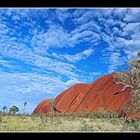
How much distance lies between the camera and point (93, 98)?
11.7m

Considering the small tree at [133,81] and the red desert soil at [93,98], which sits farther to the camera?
the small tree at [133,81]

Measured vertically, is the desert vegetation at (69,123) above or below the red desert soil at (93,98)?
below

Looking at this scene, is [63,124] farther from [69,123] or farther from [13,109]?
[13,109]

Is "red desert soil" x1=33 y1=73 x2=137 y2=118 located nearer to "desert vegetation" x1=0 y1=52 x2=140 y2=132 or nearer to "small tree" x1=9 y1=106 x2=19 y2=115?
"desert vegetation" x1=0 y1=52 x2=140 y2=132

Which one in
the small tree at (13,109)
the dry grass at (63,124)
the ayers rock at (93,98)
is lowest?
the dry grass at (63,124)

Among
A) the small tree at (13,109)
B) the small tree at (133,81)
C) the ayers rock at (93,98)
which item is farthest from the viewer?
the small tree at (133,81)

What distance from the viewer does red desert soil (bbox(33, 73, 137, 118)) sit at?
11.6 m

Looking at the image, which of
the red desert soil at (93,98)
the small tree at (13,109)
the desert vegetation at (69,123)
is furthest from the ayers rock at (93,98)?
the small tree at (13,109)

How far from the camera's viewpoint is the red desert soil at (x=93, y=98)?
1164 cm

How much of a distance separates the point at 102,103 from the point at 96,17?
147 centimetres

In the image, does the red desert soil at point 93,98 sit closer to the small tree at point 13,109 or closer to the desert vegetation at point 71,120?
the desert vegetation at point 71,120

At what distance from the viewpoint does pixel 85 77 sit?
11.7 meters

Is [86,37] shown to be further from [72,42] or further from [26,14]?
[26,14]

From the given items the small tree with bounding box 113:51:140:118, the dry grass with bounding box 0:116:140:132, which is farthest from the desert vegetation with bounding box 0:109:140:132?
the small tree with bounding box 113:51:140:118
